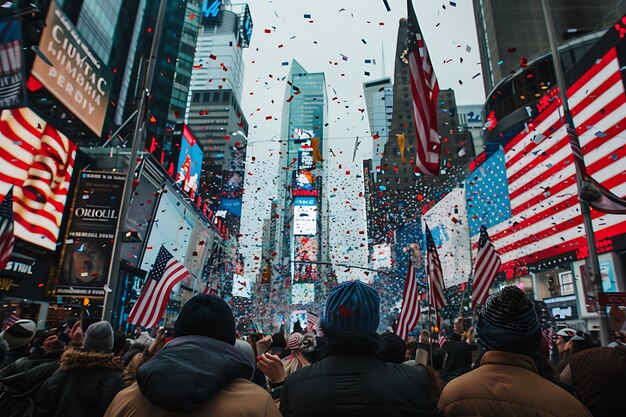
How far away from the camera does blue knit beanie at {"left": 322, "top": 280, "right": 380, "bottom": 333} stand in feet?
7.41

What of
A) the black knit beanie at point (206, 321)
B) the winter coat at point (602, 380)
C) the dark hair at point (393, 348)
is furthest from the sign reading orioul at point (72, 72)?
the winter coat at point (602, 380)

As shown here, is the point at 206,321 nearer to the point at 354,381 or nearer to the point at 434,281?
the point at 354,381

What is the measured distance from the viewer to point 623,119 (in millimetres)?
28266

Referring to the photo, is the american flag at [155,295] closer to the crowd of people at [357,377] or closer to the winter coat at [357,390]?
the crowd of people at [357,377]

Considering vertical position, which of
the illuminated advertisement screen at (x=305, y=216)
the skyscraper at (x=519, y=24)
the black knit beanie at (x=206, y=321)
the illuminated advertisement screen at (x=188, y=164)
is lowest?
the black knit beanie at (x=206, y=321)

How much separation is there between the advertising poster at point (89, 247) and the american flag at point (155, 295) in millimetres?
7316

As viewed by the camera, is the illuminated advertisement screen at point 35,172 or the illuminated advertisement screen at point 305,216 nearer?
the illuminated advertisement screen at point 35,172

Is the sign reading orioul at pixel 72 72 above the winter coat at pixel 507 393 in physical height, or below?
above

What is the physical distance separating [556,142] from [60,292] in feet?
132

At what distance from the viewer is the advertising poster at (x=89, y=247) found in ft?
58.2

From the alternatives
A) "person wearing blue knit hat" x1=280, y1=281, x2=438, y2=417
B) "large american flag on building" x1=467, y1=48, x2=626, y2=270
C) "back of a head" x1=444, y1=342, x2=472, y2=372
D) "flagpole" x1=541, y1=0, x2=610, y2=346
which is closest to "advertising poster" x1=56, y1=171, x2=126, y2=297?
"back of a head" x1=444, y1=342, x2=472, y2=372

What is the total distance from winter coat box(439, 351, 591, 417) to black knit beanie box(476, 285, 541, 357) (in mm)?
53

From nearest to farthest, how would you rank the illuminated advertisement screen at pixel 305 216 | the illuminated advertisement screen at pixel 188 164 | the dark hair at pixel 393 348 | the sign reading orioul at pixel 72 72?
1. the dark hair at pixel 393 348
2. the sign reading orioul at pixel 72 72
3. the illuminated advertisement screen at pixel 188 164
4. the illuminated advertisement screen at pixel 305 216

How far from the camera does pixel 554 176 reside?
128 feet
